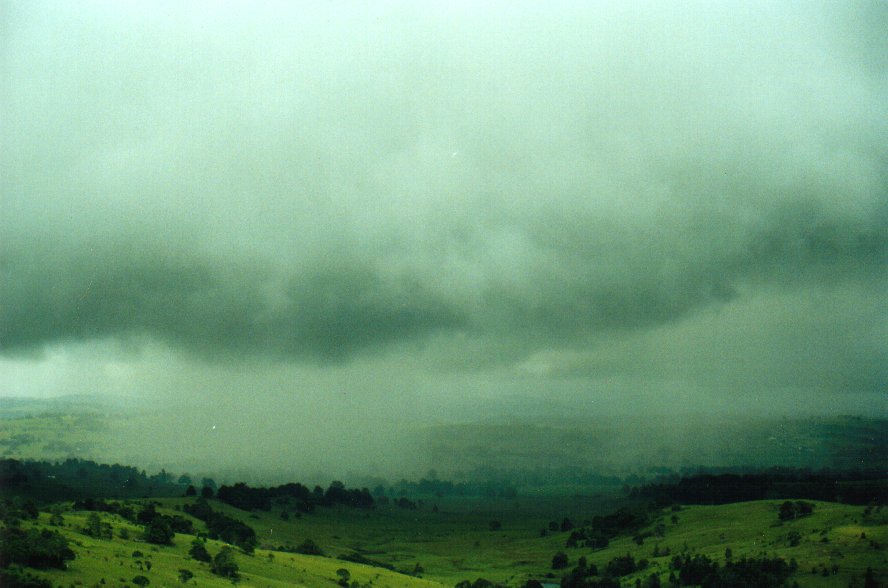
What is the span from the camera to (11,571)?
209 ft

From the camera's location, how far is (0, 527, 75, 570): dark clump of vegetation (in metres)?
67.4

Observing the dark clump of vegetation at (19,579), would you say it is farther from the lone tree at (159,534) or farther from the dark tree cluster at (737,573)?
the dark tree cluster at (737,573)

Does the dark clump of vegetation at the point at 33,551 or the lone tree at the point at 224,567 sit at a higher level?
the dark clump of vegetation at the point at 33,551

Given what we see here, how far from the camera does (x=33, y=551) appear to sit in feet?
228

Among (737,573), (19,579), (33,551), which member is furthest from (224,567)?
(737,573)

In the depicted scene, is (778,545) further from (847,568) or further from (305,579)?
(305,579)

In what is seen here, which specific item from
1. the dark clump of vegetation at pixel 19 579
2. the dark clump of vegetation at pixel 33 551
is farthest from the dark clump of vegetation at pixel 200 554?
the dark clump of vegetation at pixel 19 579

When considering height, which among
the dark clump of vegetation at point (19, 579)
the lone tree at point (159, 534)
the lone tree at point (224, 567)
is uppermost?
the dark clump of vegetation at point (19, 579)

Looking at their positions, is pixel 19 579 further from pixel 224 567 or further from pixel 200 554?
pixel 200 554

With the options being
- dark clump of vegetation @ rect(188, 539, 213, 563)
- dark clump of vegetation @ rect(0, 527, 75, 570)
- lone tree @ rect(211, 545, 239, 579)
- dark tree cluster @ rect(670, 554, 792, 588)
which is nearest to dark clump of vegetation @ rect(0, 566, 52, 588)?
dark clump of vegetation @ rect(0, 527, 75, 570)

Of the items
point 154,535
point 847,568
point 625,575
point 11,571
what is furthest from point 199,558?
point 625,575

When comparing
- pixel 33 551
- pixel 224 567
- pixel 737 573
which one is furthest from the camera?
pixel 737 573

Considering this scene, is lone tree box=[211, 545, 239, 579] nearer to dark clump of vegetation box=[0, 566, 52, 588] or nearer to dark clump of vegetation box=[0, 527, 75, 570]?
dark clump of vegetation box=[0, 527, 75, 570]

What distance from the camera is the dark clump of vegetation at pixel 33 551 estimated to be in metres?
67.4
